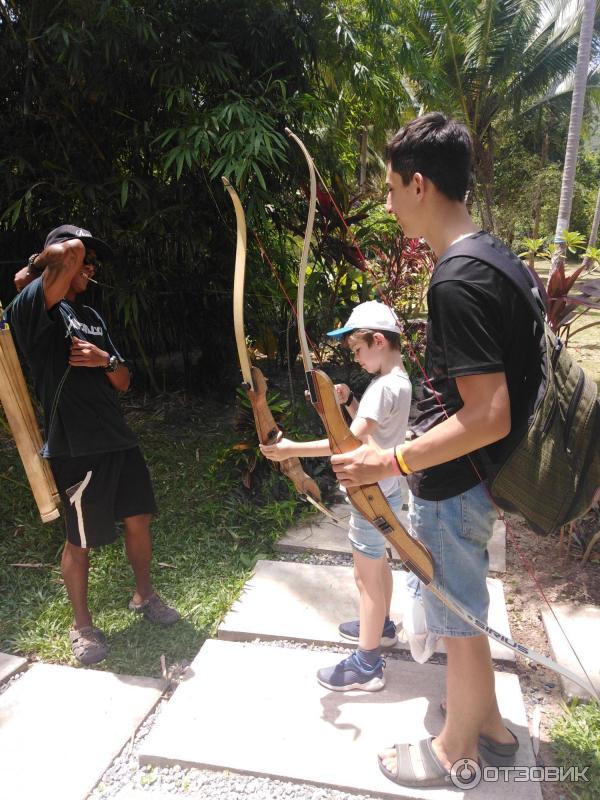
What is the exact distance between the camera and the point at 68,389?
7.46 ft

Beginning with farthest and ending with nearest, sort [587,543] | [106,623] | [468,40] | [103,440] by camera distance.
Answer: [468,40], [587,543], [106,623], [103,440]

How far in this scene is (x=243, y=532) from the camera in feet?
11.1

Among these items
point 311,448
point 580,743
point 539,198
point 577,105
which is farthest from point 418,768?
point 539,198

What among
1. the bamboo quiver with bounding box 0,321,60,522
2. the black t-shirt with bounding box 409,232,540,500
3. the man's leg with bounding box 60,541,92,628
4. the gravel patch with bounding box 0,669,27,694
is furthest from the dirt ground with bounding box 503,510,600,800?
the gravel patch with bounding box 0,669,27,694

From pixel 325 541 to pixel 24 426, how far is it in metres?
1.67

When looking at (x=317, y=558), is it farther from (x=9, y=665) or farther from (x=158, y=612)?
(x=9, y=665)

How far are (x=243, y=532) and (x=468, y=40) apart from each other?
588 inches

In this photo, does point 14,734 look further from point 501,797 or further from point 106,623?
point 501,797

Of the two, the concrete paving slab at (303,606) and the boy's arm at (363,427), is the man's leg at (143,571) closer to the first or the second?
the concrete paving slab at (303,606)

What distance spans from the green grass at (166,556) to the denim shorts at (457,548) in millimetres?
1310

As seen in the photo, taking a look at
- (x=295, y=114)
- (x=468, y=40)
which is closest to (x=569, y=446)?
(x=295, y=114)

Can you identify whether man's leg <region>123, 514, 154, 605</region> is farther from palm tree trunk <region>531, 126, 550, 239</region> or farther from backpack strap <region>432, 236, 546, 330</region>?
palm tree trunk <region>531, 126, 550, 239</region>

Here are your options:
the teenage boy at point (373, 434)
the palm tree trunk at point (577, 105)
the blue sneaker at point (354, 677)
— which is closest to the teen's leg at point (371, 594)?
the teenage boy at point (373, 434)

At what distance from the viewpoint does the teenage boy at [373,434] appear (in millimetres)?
1955
